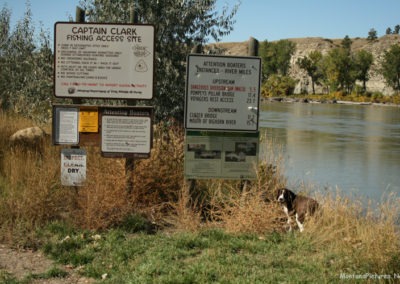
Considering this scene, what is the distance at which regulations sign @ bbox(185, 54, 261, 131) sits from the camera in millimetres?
7293

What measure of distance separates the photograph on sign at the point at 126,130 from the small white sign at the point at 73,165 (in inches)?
14.1

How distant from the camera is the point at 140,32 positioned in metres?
7.42

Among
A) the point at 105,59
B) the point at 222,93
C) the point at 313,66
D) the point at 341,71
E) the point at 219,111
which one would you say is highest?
the point at 313,66

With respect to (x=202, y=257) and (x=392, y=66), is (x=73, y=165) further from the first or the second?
(x=392, y=66)

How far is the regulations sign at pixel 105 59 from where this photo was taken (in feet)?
24.3

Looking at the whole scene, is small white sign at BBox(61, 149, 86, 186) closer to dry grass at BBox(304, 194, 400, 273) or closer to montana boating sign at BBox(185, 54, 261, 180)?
montana boating sign at BBox(185, 54, 261, 180)

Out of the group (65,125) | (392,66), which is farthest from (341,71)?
(65,125)

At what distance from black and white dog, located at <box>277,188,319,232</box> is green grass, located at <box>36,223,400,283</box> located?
0.53 metres

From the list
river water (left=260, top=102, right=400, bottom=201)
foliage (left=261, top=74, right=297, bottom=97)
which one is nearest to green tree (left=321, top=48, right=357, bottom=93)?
foliage (left=261, top=74, right=297, bottom=97)

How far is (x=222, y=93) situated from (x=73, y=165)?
2339 mm

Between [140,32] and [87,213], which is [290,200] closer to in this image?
[87,213]

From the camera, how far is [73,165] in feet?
24.3

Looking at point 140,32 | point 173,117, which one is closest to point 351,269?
point 140,32

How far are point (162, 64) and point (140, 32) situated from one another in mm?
3243
